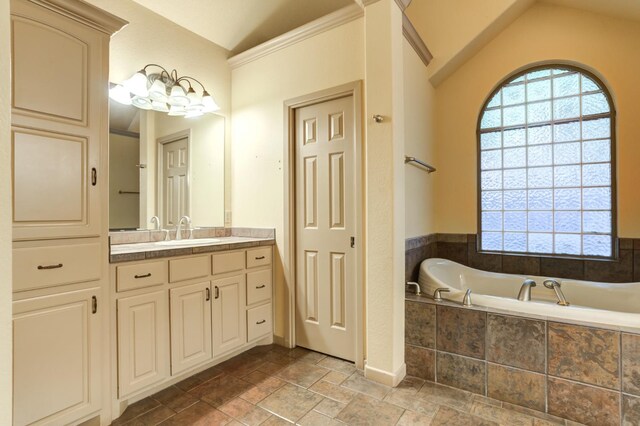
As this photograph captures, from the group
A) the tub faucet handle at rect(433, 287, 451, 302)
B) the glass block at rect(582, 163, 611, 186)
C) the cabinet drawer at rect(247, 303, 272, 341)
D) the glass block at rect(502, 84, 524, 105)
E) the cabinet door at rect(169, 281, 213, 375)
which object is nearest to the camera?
the cabinet door at rect(169, 281, 213, 375)

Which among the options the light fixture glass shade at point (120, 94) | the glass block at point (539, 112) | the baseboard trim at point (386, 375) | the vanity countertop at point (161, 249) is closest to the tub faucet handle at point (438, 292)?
the baseboard trim at point (386, 375)

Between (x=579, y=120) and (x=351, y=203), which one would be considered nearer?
(x=351, y=203)

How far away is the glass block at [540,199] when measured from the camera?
280cm

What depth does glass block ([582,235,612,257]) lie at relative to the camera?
2.58 m

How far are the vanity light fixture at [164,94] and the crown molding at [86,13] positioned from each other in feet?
2.11

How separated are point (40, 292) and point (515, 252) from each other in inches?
135

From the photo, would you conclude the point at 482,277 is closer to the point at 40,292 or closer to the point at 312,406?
the point at 312,406

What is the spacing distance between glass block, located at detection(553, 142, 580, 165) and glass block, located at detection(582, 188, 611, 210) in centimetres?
27

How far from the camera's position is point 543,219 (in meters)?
2.83

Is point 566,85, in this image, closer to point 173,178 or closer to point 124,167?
point 173,178

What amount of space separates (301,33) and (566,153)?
247 cm

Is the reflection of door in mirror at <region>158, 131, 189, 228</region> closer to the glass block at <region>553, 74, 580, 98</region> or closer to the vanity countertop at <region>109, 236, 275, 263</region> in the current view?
the vanity countertop at <region>109, 236, 275, 263</region>

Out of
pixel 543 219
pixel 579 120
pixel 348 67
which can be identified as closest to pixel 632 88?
pixel 579 120

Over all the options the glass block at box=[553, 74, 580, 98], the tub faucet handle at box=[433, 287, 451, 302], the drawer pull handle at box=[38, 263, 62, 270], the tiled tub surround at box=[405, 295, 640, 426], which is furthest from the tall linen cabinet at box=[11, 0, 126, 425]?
the glass block at box=[553, 74, 580, 98]
